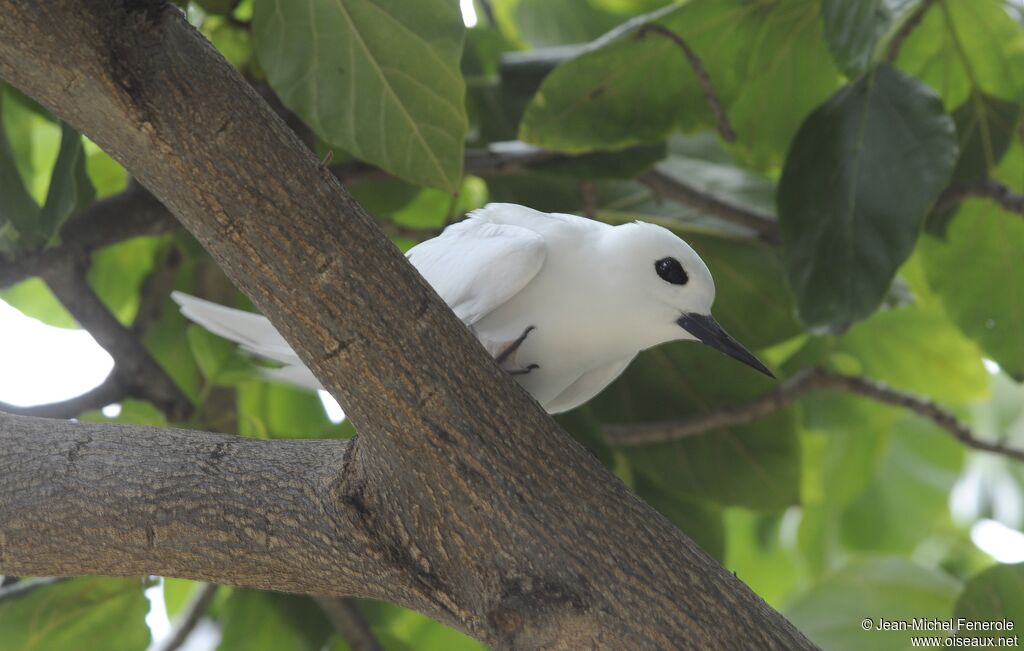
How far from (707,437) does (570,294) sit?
83 centimetres

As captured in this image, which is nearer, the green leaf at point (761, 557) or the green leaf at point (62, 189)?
the green leaf at point (62, 189)

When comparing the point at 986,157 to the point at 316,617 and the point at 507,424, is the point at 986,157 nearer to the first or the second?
the point at 507,424

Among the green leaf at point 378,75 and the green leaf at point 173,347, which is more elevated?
the green leaf at point 378,75

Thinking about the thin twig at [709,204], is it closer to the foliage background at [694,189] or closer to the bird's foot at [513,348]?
the foliage background at [694,189]

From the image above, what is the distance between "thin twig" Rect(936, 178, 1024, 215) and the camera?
160 centimetres

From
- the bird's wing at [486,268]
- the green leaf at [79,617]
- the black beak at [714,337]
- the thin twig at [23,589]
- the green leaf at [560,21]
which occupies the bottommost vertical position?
the green leaf at [79,617]

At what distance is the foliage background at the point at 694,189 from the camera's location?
4.35ft

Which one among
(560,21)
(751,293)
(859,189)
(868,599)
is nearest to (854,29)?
(859,189)

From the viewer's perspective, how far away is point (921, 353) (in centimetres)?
215

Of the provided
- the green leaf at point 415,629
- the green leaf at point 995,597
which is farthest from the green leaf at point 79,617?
the green leaf at point 995,597

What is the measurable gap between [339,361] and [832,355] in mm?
1460

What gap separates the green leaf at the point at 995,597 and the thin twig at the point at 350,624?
881 millimetres

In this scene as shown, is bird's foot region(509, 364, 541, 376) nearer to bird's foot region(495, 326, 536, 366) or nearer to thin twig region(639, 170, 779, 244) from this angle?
bird's foot region(495, 326, 536, 366)

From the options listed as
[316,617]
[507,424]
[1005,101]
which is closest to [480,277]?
[507,424]
